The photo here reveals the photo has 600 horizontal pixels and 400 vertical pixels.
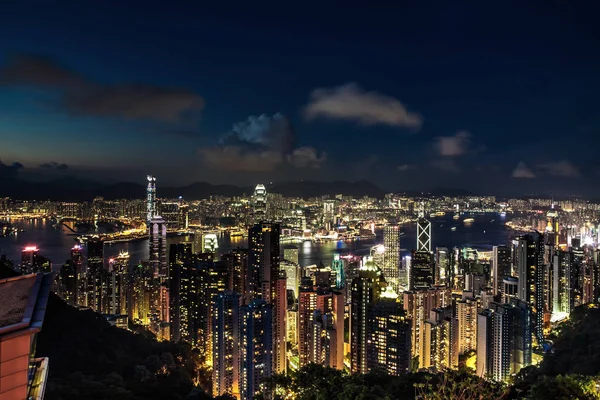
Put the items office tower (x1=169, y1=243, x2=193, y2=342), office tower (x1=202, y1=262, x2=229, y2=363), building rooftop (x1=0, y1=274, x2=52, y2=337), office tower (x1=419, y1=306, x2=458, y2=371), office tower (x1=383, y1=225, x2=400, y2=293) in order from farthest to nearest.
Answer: office tower (x1=383, y1=225, x2=400, y2=293), office tower (x1=169, y1=243, x2=193, y2=342), office tower (x1=202, y1=262, x2=229, y2=363), office tower (x1=419, y1=306, x2=458, y2=371), building rooftop (x1=0, y1=274, x2=52, y2=337)

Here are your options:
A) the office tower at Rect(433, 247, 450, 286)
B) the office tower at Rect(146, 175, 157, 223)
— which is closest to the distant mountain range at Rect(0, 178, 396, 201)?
the office tower at Rect(146, 175, 157, 223)

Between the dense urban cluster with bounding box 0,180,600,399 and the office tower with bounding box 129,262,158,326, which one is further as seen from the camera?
the office tower with bounding box 129,262,158,326

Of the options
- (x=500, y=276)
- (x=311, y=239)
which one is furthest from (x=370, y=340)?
(x=311, y=239)

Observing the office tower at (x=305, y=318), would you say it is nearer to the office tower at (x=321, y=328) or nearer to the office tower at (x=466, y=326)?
the office tower at (x=321, y=328)

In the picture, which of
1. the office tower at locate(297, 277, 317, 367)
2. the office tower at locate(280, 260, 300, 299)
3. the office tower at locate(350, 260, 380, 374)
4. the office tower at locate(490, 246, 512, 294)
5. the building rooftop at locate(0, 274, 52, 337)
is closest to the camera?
the building rooftop at locate(0, 274, 52, 337)

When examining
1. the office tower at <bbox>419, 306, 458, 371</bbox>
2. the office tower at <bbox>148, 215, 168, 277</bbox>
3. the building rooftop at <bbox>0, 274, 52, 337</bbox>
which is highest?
the building rooftop at <bbox>0, 274, 52, 337</bbox>

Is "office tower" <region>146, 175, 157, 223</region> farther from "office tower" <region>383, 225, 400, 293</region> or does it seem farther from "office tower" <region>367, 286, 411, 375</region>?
"office tower" <region>367, 286, 411, 375</region>

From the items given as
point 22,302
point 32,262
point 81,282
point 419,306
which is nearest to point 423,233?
point 419,306
